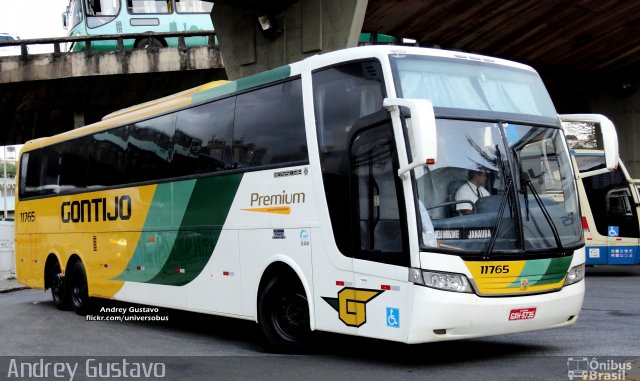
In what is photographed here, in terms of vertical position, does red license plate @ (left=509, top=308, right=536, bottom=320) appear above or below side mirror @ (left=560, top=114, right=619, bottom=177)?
below

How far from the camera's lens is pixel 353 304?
8.77 m

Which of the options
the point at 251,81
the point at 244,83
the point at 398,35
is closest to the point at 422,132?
the point at 251,81

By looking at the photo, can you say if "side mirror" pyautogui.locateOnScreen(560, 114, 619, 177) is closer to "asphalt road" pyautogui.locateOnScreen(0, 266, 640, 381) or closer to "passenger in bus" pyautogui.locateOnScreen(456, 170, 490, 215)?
"passenger in bus" pyautogui.locateOnScreen(456, 170, 490, 215)

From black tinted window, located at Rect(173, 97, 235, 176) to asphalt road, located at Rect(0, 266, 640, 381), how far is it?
230cm

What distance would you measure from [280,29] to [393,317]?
35.2 feet

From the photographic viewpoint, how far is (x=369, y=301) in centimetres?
855

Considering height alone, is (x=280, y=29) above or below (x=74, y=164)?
above

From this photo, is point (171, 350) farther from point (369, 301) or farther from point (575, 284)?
point (575, 284)

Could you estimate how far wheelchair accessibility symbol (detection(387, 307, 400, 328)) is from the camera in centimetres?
823

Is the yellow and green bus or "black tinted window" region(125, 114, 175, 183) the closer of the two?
the yellow and green bus

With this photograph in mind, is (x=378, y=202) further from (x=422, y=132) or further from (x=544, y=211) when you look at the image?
(x=544, y=211)

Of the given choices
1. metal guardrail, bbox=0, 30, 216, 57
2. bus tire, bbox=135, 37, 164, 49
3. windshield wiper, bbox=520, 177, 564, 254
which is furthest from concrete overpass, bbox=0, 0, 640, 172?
windshield wiper, bbox=520, 177, 564, 254

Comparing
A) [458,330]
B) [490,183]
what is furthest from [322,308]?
[490,183]

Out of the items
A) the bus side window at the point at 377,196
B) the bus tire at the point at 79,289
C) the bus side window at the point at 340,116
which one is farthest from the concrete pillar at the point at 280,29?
the bus side window at the point at 377,196
